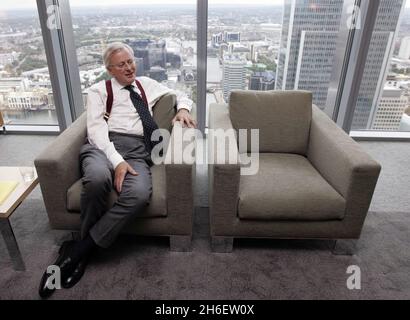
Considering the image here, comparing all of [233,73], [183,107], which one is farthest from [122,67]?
[233,73]

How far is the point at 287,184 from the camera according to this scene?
153cm

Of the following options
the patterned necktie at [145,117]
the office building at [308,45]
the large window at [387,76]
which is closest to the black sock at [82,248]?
the patterned necktie at [145,117]

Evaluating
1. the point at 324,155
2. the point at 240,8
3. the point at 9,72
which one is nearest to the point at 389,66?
the point at 240,8

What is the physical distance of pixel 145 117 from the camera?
1708 millimetres

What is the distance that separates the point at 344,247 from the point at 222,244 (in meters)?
0.66

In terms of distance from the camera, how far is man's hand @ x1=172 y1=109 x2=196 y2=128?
5.72 ft

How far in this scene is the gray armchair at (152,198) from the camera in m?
1.39

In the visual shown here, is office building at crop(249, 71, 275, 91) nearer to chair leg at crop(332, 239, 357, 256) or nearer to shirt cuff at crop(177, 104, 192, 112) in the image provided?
shirt cuff at crop(177, 104, 192, 112)

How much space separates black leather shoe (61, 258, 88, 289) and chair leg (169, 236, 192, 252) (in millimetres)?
436

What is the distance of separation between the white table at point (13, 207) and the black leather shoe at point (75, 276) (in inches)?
10.3

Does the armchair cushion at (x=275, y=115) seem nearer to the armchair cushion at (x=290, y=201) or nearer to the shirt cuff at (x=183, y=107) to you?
the shirt cuff at (x=183, y=107)

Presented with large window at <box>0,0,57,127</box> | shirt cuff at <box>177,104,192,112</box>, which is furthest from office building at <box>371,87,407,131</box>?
large window at <box>0,0,57,127</box>
